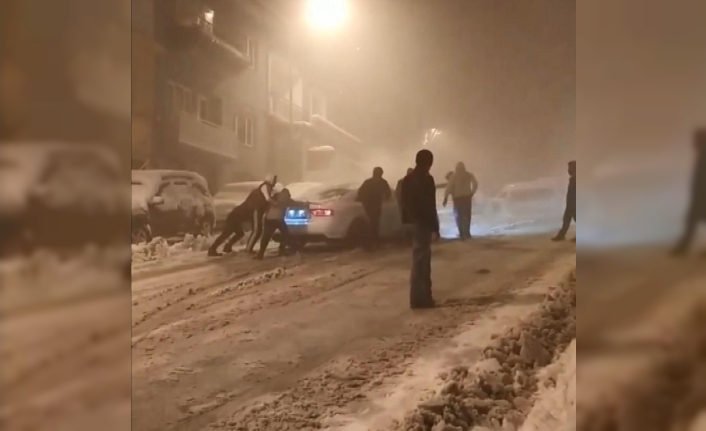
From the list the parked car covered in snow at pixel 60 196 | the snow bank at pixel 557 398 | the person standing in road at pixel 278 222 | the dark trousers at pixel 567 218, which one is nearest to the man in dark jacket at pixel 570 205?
the dark trousers at pixel 567 218

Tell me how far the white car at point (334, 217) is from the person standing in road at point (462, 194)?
0.12m

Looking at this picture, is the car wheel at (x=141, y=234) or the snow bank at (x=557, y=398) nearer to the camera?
the snow bank at (x=557, y=398)

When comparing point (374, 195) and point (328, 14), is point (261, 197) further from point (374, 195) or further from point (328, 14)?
point (328, 14)

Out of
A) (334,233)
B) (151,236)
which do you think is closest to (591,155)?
(334,233)

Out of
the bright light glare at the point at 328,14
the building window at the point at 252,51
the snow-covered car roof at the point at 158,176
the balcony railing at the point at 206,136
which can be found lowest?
the snow-covered car roof at the point at 158,176

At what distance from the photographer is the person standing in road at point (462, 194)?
127cm

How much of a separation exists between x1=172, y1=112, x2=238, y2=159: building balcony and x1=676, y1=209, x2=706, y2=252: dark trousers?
3.24 feet

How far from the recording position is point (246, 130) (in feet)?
4.38

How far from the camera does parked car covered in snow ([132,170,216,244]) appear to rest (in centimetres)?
133

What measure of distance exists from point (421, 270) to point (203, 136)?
57 cm

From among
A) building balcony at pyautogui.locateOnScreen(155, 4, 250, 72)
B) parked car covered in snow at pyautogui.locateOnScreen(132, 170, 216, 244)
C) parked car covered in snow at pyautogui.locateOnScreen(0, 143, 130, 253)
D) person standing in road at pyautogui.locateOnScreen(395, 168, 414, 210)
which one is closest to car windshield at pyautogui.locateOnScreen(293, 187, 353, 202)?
person standing in road at pyautogui.locateOnScreen(395, 168, 414, 210)

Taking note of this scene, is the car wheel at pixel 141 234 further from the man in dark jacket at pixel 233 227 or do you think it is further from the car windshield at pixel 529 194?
the car windshield at pixel 529 194

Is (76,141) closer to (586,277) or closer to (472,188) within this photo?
(472,188)

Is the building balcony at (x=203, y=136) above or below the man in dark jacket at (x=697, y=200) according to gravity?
above
